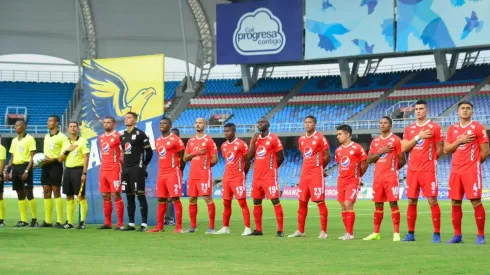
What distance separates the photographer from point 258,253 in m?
13.8

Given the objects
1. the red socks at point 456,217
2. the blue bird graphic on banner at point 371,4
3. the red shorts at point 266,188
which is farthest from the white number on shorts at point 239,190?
the blue bird graphic on banner at point 371,4

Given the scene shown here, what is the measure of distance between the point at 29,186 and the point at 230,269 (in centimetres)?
1114

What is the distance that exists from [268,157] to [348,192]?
80.3 inches

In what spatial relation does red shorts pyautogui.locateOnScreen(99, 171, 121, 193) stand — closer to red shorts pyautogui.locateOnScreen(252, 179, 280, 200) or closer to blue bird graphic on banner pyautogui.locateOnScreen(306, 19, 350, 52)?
red shorts pyautogui.locateOnScreen(252, 179, 280, 200)

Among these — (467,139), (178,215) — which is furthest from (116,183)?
(467,139)

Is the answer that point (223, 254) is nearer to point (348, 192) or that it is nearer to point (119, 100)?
point (348, 192)

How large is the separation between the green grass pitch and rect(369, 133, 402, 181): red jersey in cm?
114

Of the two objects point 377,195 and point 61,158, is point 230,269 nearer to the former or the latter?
point 377,195

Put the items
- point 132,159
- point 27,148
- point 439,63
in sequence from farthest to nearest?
point 439,63 → point 27,148 → point 132,159

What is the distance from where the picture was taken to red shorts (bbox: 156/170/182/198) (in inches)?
769

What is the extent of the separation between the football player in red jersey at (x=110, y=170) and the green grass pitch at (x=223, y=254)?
4.49ft

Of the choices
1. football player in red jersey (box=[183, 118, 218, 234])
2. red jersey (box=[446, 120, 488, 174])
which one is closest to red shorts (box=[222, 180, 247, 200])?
football player in red jersey (box=[183, 118, 218, 234])

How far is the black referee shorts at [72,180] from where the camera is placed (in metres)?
20.8

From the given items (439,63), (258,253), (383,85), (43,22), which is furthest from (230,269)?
(43,22)
